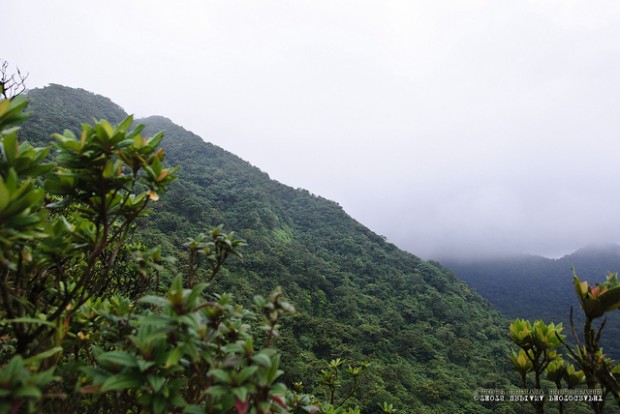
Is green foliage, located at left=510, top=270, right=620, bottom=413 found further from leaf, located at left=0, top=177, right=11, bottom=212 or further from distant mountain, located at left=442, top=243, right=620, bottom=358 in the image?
distant mountain, located at left=442, top=243, right=620, bottom=358

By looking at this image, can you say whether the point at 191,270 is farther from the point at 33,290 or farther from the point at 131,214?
the point at 33,290

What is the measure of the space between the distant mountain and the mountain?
72.9ft

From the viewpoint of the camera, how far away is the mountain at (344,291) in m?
17.4

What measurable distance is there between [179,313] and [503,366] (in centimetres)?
2712

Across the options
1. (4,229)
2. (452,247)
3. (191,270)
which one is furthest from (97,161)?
(452,247)

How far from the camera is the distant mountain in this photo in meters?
52.8

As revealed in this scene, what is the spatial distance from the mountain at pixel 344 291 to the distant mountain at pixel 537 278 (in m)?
22.2

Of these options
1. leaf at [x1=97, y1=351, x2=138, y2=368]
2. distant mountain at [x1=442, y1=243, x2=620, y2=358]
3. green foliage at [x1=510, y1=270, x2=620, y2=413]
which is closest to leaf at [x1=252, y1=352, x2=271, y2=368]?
leaf at [x1=97, y1=351, x2=138, y2=368]

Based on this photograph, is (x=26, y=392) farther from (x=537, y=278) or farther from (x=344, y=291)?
(x=537, y=278)

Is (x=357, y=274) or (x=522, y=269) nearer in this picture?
(x=357, y=274)

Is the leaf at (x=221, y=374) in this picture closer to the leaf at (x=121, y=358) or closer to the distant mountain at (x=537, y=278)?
the leaf at (x=121, y=358)

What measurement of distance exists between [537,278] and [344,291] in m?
69.2

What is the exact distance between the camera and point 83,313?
1.81 metres

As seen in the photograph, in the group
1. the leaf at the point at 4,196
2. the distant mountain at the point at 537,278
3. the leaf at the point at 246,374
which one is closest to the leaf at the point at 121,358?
the leaf at the point at 246,374
